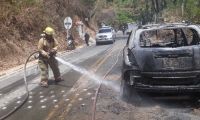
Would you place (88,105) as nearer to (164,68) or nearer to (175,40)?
(164,68)

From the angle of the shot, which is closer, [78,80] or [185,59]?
[185,59]

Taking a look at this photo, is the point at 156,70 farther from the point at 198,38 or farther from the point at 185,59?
the point at 198,38

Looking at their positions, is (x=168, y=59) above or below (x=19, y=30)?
below

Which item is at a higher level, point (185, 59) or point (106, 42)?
point (185, 59)

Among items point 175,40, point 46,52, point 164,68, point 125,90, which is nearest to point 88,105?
point 125,90

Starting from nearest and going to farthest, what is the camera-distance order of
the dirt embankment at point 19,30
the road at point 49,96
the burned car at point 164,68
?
the burned car at point 164,68, the road at point 49,96, the dirt embankment at point 19,30

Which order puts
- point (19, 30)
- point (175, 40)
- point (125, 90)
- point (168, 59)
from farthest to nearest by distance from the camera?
point (19, 30) < point (175, 40) < point (125, 90) < point (168, 59)

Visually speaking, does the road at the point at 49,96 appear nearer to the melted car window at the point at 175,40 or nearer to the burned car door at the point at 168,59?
the burned car door at the point at 168,59

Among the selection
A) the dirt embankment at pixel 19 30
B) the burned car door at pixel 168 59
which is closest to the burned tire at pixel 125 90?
the burned car door at pixel 168 59

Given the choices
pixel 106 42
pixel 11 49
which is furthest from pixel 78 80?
pixel 106 42

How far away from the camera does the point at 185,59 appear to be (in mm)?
4895

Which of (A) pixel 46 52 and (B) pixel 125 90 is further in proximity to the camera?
(A) pixel 46 52

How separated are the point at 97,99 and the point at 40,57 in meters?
2.75

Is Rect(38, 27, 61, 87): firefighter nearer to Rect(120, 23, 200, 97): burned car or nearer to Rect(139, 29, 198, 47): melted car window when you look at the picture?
Rect(139, 29, 198, 47): melted car window
